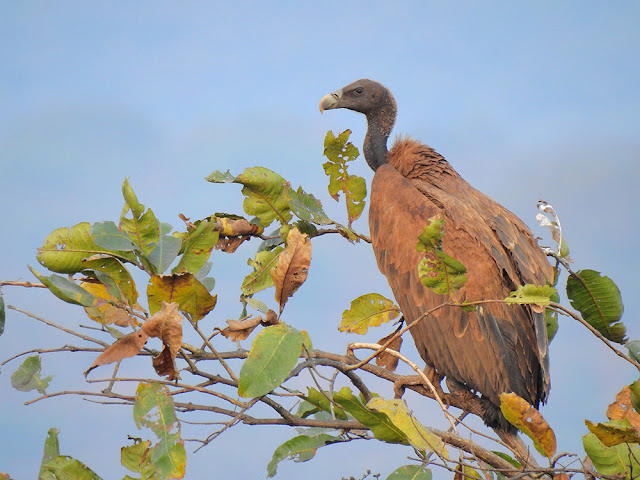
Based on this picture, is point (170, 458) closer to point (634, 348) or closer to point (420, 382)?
point (420, 382)

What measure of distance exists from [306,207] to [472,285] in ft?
3.40

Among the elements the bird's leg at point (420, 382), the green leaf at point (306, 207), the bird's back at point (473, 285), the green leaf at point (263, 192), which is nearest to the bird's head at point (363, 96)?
the bird's back at point (473, 285)

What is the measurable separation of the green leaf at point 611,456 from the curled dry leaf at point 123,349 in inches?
64.3

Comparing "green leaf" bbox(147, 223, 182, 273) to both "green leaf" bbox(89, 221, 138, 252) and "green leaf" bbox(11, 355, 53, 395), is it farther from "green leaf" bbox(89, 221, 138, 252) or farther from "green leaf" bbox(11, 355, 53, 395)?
"green leaf" bbox(11, 355, 53, 395)

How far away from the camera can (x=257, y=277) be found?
3.17 metres

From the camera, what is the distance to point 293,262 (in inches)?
92.5

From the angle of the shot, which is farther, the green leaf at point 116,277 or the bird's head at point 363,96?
the bird's head at point 363,96

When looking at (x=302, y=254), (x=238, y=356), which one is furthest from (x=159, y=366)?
(x=302, y=254)

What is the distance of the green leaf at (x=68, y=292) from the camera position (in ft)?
7.62

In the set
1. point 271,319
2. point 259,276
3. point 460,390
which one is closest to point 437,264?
point 271,319

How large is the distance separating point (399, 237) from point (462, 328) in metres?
0.67

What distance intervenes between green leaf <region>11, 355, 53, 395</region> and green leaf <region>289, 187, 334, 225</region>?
155 centimetres

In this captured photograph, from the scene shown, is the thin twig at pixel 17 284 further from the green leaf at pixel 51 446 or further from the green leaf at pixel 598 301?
the green leaf at pixel 598 301

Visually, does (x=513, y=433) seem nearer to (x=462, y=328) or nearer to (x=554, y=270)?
(x=462, y=328)
